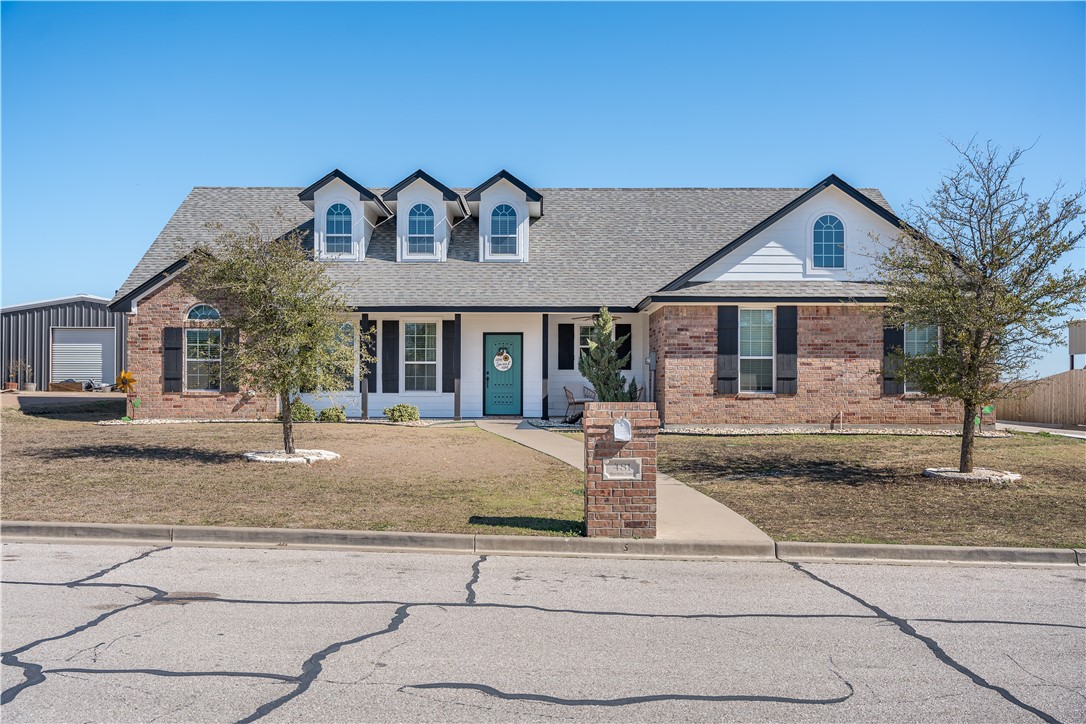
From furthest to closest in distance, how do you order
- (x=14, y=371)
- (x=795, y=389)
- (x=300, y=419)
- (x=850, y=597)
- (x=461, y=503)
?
1. (x=14, y=371)
2. (x=300, y=419)
3. (x=795, y=389)
4. (x=461, y=503)
5. (x=850, y=597)

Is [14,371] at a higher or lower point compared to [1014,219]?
lower

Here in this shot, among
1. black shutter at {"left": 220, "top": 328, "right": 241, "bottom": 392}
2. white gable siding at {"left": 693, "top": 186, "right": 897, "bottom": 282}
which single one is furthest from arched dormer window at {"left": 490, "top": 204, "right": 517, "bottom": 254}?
black shutter at {"left": 220, "top": 328, "right": 241, "bottom": 392}

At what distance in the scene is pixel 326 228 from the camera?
23.0 m

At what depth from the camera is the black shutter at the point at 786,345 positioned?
19391 mm

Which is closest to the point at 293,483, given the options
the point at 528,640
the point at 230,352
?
the point at 230,352

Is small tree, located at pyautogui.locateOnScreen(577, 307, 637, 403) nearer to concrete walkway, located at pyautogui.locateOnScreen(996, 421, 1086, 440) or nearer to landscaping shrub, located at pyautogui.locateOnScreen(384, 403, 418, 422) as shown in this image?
landscaping shrub, located at pyautogui.locateOnScreen(384, 403, 418, 422)

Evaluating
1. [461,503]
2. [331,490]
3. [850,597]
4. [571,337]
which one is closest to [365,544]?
[461,503]

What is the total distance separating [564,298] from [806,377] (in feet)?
20.8

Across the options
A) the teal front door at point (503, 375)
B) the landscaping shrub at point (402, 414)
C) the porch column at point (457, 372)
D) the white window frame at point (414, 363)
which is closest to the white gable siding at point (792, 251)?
the teal front door at point (503, 375)

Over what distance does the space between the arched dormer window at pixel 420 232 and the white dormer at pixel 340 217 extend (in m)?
1.18

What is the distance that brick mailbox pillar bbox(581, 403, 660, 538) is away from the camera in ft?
27.7

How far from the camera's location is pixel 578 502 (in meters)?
10.6

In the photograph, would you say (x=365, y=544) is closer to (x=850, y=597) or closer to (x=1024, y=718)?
(x=850, y=597)

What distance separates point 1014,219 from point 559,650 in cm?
1029
